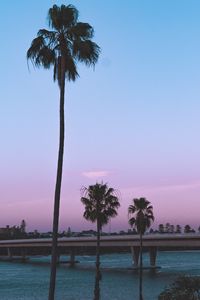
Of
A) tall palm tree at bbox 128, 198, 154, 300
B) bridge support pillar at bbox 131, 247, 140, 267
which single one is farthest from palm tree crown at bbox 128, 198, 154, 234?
bridge support pillar at bbox 131, 247, 140, 267

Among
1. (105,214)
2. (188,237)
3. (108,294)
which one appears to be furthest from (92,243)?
(105,214)

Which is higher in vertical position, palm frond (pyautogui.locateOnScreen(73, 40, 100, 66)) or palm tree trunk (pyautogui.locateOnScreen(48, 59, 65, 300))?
palm frond (pyautogui.locateOnScreen(73, 40, 100, 66))

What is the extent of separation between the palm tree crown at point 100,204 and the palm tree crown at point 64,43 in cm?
3349

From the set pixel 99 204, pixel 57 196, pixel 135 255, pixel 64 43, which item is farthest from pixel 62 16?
pixel 135 255

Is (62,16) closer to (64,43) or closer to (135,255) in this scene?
(64,43)

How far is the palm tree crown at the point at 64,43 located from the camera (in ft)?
88.2

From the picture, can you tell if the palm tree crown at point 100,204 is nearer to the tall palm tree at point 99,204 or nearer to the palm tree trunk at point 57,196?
the tall palm tree at point 99,204

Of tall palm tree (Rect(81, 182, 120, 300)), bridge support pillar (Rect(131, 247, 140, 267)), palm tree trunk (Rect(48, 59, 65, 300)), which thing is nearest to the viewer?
palm tree trunk (Rect(48, 59, 65, 300))

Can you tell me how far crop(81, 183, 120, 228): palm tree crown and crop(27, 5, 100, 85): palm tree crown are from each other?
1319 inches

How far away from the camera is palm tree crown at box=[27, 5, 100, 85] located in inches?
1058

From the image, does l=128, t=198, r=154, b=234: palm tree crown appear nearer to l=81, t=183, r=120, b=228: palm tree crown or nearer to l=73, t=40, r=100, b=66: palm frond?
l=81, t=183, r=120, b=228: palm tree crown

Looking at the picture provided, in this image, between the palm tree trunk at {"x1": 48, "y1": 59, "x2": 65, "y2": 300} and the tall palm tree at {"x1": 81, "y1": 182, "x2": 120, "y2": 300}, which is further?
the tall palm tree at {"x1": 81, "y1": 182, "x2": 120, "y2": 300}

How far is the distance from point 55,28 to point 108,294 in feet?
228

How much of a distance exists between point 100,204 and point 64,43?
3487 cm
